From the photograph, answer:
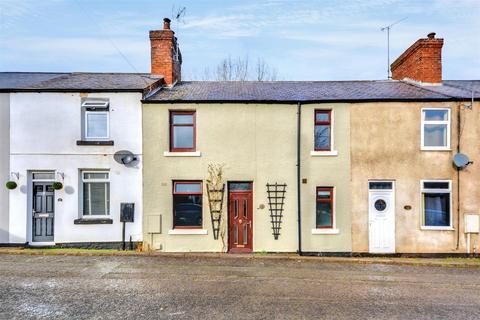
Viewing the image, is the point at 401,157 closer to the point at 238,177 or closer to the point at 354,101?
the point at 354,101

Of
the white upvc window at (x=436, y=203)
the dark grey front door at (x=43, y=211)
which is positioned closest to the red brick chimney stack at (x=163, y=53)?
the dark grey front door at (x=43, y=211)

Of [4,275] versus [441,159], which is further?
[441,159]

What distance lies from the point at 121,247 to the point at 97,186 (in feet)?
7.69

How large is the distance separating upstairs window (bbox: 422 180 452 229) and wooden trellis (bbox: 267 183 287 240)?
5.04 meters

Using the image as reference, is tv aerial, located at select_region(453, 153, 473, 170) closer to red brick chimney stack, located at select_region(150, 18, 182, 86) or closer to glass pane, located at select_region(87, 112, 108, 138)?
red brick chimney stack, located at select_region(150, 18, 182, 86)

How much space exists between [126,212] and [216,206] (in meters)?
3.15

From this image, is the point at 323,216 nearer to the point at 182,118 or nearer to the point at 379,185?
the point at 379,185

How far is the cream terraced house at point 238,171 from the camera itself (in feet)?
40.3

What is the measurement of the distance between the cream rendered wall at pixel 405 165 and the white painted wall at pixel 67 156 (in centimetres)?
786

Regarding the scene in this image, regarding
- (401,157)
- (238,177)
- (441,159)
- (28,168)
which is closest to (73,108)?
(28,168)

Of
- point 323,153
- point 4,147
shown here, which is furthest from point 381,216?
point 4,147

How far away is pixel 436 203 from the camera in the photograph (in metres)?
12.5

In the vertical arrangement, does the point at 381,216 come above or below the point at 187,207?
below

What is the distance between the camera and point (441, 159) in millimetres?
12398
